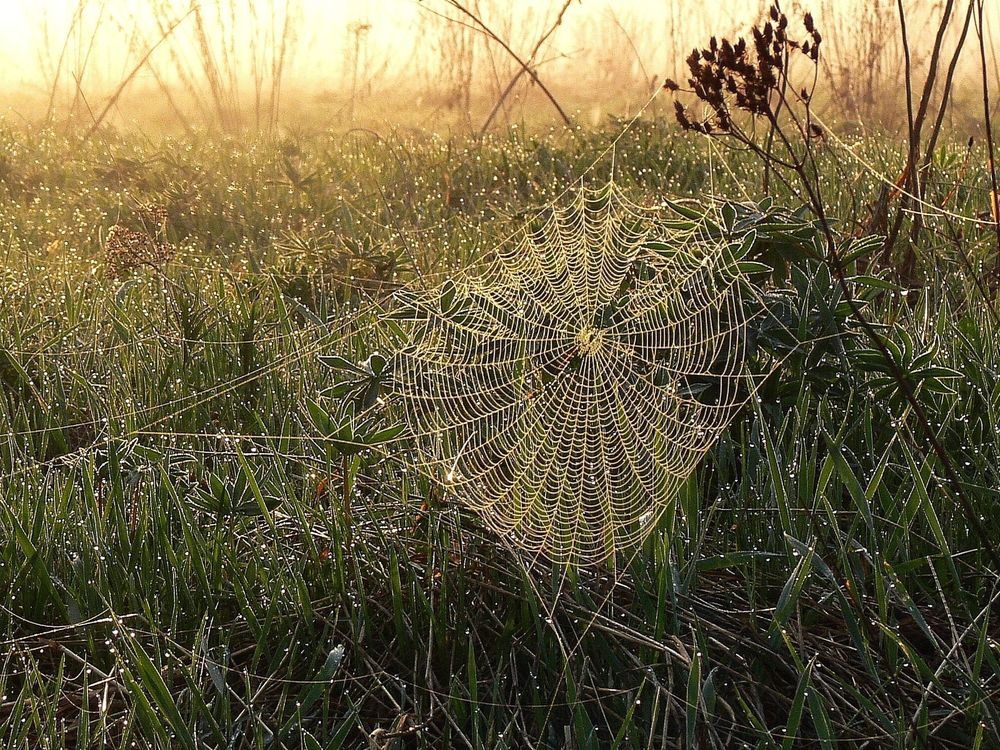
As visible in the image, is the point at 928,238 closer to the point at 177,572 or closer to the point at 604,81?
the point at 177,572

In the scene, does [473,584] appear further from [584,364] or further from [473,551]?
[584,364]

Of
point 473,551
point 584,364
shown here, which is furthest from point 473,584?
point 584,364

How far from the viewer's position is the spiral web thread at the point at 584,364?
220cm

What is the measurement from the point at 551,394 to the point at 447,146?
440 centimetres

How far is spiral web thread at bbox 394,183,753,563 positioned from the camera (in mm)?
2197

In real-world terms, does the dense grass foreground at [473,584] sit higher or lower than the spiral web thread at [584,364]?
lower

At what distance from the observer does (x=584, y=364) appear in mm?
2332

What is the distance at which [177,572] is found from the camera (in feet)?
6.34

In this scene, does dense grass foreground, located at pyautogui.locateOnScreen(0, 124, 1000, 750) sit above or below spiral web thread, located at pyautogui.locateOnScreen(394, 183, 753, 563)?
below

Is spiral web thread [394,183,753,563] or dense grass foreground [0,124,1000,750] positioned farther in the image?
spiral web thread [394,183,753,563]

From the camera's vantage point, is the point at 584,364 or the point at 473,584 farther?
the point at 584,364

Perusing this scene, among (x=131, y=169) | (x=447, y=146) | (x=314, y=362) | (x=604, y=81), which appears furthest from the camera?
(x=604, y=81)

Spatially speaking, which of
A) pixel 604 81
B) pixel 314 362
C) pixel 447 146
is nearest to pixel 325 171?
pixel 447 146

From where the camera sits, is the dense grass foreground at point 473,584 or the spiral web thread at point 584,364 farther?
the spiral web thread at point 584,364
